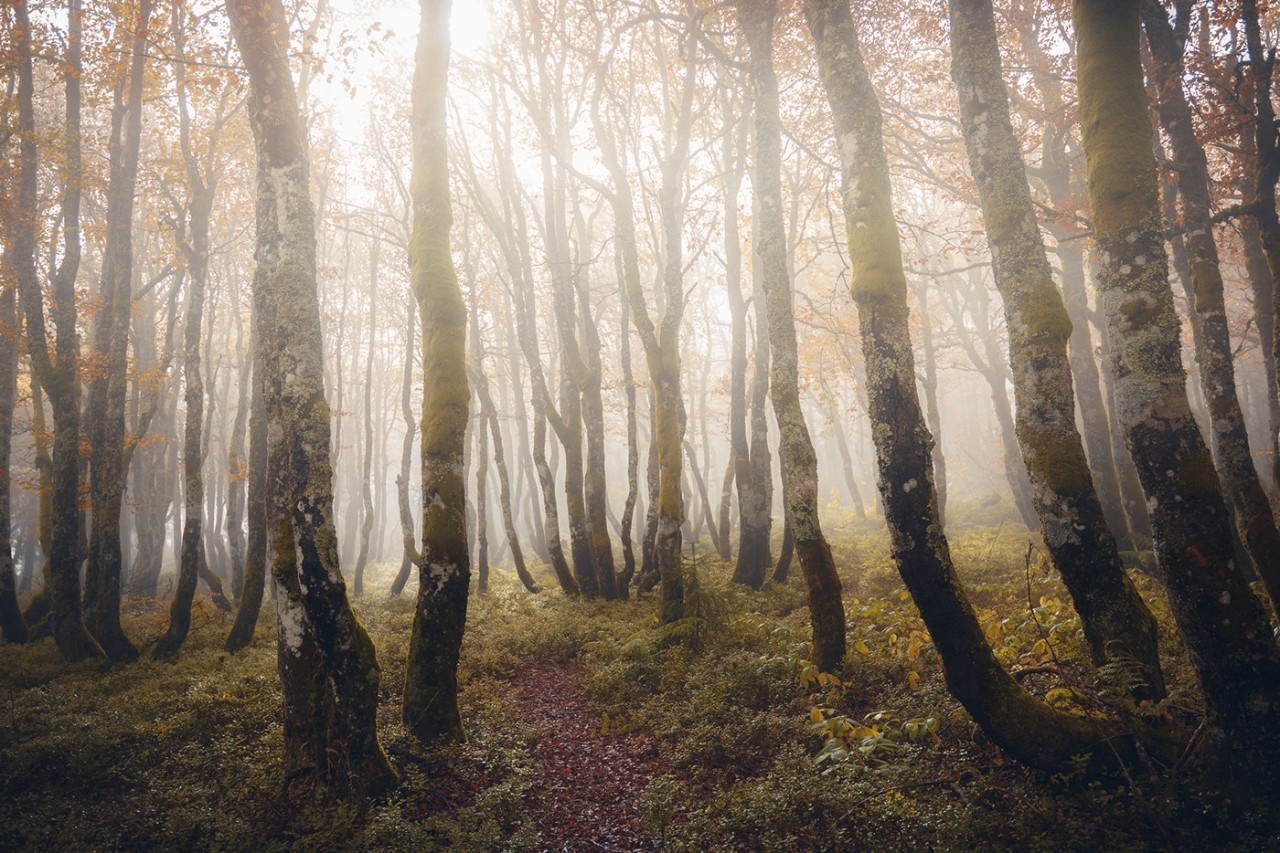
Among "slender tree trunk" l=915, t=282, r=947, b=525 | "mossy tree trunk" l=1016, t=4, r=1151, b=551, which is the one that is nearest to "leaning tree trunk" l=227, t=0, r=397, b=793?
"mossy tree trunk" l=1016, t=4, r=1151, b=551

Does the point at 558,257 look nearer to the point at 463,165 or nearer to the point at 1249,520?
the point at 463,165

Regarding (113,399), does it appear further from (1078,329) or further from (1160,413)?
(1078,329)

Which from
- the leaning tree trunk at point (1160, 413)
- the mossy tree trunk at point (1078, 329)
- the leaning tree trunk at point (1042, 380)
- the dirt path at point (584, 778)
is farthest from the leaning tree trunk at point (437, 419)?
the mossy tree trunk at point (1078, 329)

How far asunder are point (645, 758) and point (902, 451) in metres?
3.89

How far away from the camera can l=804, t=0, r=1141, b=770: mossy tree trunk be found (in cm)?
418

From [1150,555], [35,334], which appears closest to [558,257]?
[35,334]

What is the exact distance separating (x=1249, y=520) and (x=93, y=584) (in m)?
17.0

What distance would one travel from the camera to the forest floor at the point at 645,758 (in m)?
3.99

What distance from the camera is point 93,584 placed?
11.2 meters

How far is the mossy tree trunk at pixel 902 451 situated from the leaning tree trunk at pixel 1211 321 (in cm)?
345

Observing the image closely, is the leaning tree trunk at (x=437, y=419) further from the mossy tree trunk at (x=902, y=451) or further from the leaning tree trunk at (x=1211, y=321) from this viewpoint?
the leaning tree trunk at (x=1211, y=321)

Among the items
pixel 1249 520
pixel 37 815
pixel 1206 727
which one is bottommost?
pixel 37 815

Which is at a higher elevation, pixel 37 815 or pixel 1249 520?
pixel 1249 520

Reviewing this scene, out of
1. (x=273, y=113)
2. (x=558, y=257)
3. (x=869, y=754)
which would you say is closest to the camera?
(x=869, y=754)
